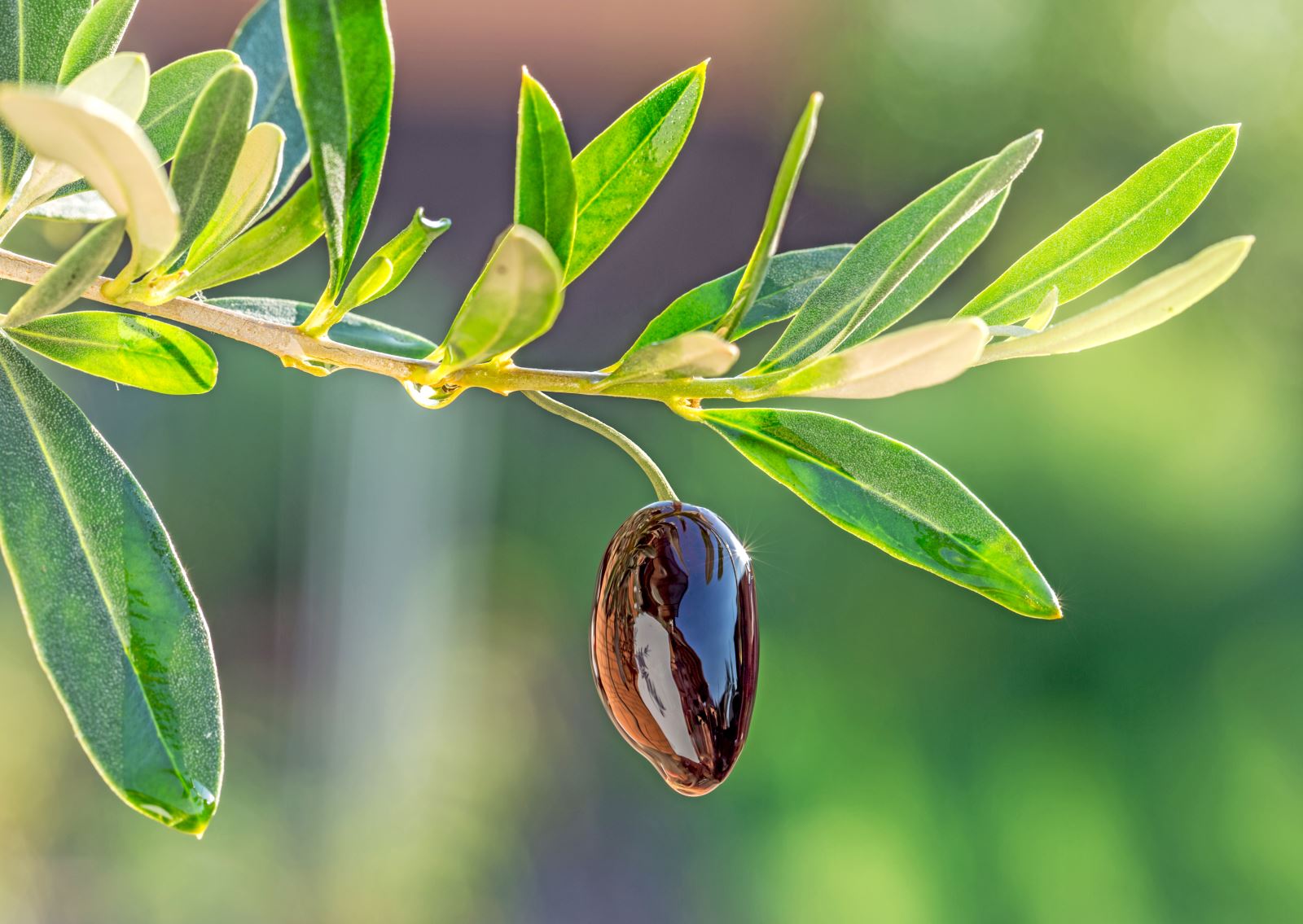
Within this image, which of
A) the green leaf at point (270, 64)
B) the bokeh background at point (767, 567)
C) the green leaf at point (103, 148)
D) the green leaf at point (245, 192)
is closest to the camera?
the green leaf at point (103, 148)

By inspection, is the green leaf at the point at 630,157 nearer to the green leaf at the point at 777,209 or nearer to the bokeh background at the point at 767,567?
the green leaf at the point at 777,209

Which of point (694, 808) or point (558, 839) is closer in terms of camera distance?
point (694, 808)

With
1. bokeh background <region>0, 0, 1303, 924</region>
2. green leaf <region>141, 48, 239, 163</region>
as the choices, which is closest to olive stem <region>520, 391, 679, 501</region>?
green leaf <region>141, 48, 239, 163</region>

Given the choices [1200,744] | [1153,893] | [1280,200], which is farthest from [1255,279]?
[1153,893]

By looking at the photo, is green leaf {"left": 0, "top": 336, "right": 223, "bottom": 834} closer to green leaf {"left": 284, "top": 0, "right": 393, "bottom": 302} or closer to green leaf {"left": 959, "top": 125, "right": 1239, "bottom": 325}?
green leaf {"left": 284, "top": 0, "right": 393, "bottom": 302}

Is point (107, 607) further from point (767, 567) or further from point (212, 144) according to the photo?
point (767, 567)

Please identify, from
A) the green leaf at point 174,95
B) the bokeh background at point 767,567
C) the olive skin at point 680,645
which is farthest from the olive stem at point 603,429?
the bokeh background at point 767,567

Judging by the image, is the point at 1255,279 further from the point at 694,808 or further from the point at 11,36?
the point at 11,36
